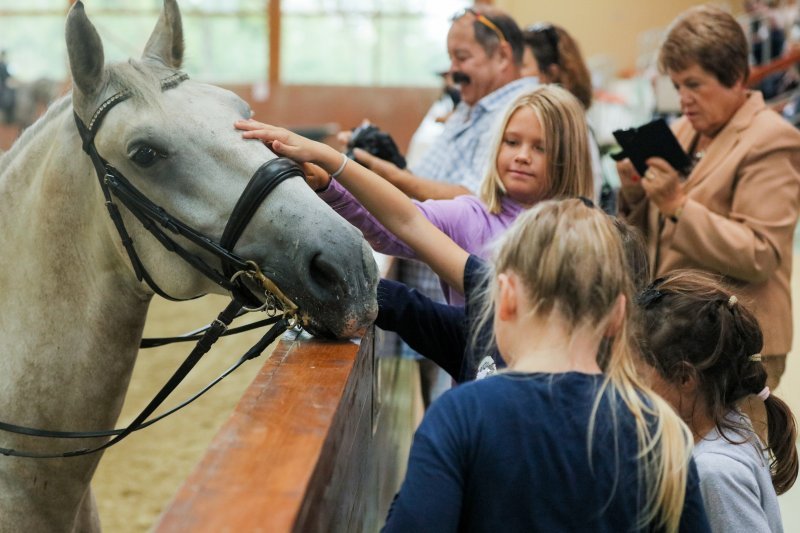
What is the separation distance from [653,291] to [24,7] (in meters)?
17.7

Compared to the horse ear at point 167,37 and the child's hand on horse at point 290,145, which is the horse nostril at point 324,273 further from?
the horse ear at point 167,37

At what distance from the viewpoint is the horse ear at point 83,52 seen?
1976mm

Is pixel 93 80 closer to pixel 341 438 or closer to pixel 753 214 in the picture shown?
pixel 341 438

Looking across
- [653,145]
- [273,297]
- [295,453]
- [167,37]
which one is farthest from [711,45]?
[295,453]

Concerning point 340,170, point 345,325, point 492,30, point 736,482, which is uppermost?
point 492,30

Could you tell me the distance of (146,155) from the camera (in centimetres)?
204

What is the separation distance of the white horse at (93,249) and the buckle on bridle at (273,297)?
0.02 metres

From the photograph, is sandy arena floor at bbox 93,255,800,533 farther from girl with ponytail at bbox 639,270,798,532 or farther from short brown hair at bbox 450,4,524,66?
short brown hair at bbox 450,4,524,66

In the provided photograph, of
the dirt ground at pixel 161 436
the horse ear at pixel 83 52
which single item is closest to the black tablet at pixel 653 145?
the horse ear at pixel 83 52

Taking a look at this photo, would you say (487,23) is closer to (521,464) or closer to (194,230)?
(194,230)

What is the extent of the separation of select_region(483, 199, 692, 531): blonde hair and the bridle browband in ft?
2.05

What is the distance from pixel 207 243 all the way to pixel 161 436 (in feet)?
11.7

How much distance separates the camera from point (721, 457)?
1.76 metres

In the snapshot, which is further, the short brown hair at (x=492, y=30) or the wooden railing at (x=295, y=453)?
the short brown hair at (x=492, y=30)
